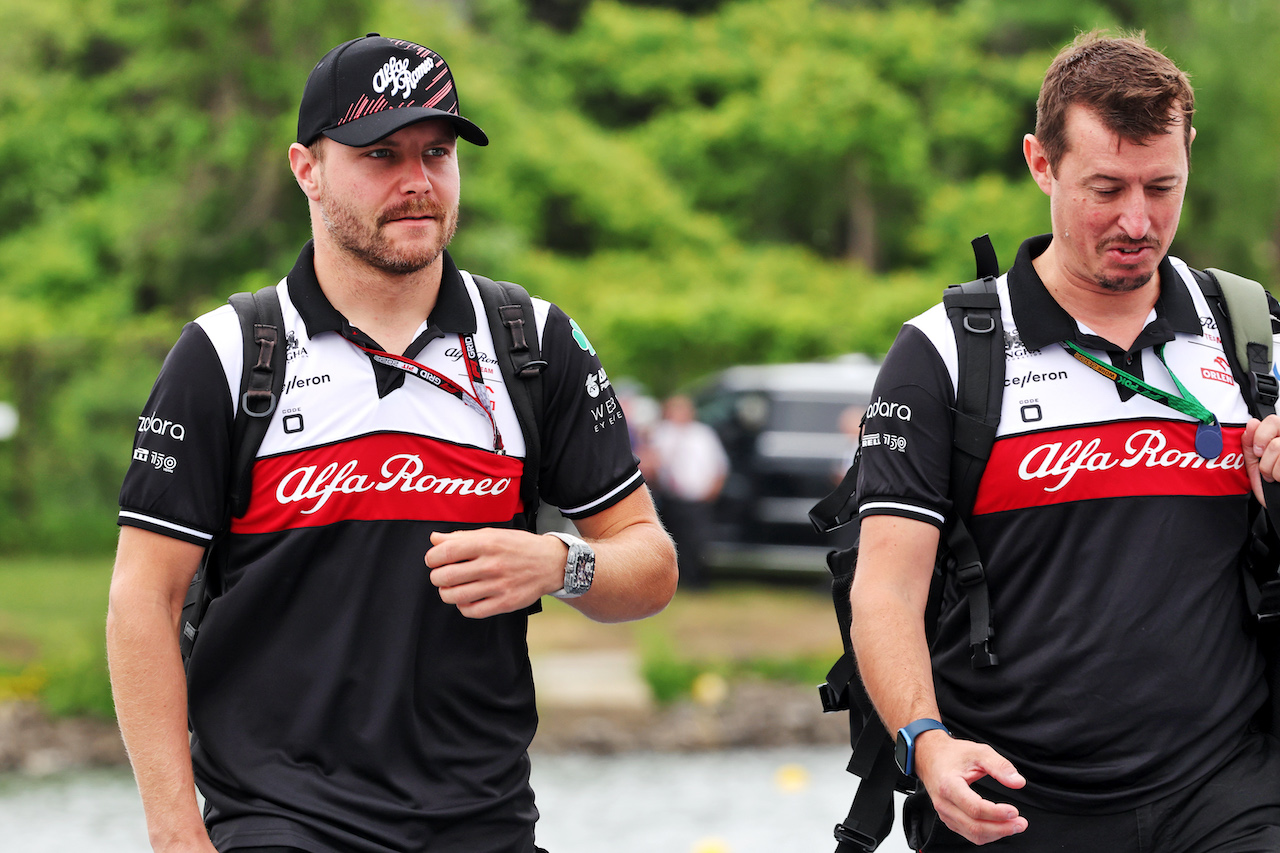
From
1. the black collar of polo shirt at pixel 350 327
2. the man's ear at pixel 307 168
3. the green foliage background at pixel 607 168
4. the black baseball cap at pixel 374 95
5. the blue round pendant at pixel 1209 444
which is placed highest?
the green foliage background at pixel 607 168

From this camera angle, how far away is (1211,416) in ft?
10.8

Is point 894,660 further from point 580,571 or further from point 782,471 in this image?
point 782,471

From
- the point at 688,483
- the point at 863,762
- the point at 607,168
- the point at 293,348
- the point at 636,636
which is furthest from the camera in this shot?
the point at 607,168

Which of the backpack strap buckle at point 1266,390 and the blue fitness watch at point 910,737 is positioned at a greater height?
the backpack strap buckle at point 1266,390

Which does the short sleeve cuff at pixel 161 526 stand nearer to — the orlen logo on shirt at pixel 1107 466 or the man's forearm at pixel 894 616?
the man's forearm at pixel 894 616

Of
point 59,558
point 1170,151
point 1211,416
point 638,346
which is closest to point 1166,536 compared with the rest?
point 1211,416

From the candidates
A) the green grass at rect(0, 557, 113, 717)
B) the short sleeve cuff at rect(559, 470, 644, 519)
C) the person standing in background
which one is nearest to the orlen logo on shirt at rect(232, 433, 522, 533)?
the short sleeve cuff at rect(559, 470, 644, 519)

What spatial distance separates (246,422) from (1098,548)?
173cm

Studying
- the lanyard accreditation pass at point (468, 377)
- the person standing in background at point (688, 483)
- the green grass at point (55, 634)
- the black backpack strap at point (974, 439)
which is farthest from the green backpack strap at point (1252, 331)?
the person standing in background at point (688, 483)

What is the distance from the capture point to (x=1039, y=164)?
11.3 ft

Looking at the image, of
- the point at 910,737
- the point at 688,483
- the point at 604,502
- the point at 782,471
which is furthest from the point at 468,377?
the point at 782,471

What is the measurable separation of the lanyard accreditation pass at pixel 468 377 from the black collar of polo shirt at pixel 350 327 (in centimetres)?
2

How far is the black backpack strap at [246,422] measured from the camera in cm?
308

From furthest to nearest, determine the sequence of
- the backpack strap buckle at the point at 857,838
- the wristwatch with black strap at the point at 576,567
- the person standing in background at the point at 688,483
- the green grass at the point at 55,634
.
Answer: the person standing in background at the point at 688,483 → the green grass at the point at 55,634 → the backpack strap buckle at the point at 857,838 → the wristwatch with black strap at the point at 576,567
